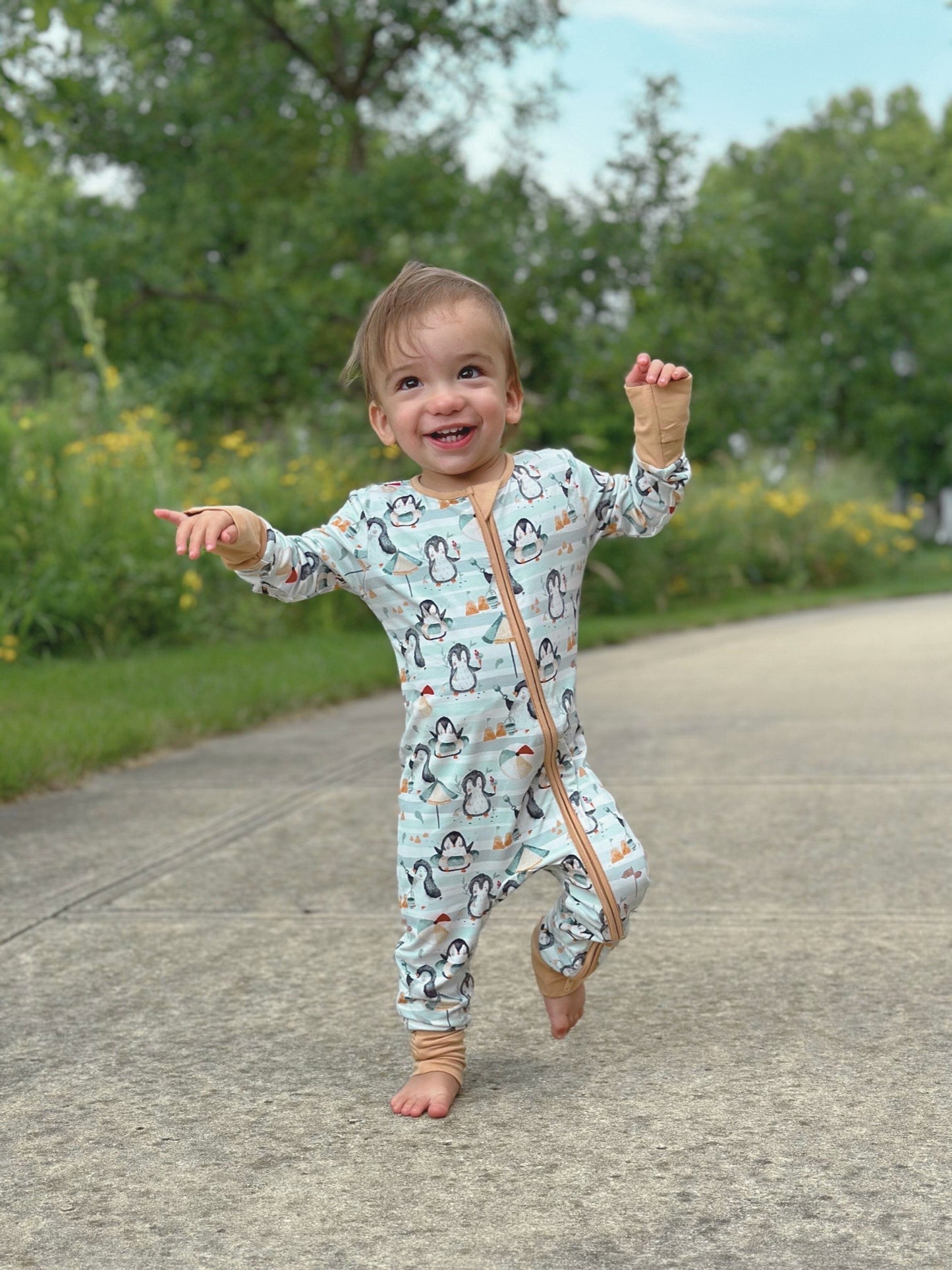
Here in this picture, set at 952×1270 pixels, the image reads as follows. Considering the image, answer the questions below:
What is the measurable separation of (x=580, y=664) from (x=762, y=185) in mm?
36740

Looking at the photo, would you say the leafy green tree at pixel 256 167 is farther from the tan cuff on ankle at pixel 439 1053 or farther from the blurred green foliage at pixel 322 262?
the tan cuff on ankle at pixel 439 1053

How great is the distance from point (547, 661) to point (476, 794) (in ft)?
0.90

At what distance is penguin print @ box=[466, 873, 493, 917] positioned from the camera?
2.90 m

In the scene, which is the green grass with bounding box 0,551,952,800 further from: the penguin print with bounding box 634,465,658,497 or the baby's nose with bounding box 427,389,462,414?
the penguin print with bounding box 634,465,658,497

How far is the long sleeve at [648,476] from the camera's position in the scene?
2.91 meters

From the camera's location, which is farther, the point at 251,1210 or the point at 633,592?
the point at 633,592

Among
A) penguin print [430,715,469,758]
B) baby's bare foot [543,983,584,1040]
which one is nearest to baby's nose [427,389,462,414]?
penguin print [430,715,469,758]

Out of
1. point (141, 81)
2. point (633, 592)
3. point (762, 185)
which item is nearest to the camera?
point (633, 592)

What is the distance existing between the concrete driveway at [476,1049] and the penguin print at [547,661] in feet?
2.43

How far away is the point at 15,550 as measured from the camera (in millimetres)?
9648

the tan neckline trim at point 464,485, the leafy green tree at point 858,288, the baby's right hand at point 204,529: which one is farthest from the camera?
the leafy green tree at point 858,288

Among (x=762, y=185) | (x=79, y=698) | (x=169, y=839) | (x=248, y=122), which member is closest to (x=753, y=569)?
(x=248, y=122)

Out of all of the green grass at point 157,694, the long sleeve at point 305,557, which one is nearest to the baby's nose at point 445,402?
the long sleeve at point 305,557

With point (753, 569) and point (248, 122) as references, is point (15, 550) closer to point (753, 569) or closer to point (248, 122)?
point (248, 122)
